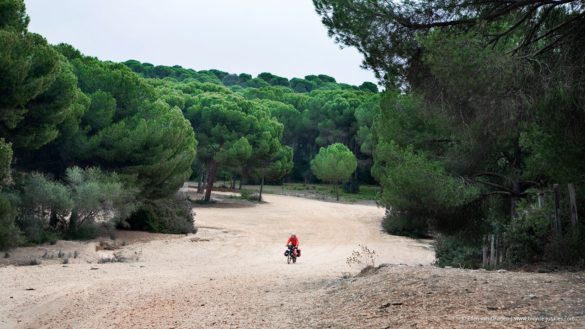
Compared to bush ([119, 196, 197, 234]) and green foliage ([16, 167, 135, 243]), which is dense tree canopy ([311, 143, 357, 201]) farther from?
green foliage ([16, 167, 135, 243])

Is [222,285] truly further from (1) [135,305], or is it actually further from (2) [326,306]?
(2) [326,306]

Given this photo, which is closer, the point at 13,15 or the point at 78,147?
the point at 13,15

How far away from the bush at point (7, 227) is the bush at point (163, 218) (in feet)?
27.0

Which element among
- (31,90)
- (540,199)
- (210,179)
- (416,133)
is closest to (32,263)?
(31,90)

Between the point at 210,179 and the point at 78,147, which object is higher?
the point at 78,147

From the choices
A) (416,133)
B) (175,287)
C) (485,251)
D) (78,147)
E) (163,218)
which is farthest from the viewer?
(163,218)

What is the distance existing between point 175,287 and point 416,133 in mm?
8552

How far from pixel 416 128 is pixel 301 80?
106533 mm

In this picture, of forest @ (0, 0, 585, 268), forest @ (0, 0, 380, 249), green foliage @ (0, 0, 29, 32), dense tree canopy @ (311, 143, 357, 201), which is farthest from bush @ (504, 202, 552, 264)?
dense tree canopy @ (311, 143, 357, 201)

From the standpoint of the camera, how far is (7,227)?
15.3 meters

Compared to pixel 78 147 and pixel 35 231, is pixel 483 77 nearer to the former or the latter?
pixel 35 231

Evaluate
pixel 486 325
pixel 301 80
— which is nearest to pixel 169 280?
pixel 486 325

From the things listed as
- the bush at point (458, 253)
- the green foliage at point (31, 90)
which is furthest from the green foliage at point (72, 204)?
the bush at point (458, 253)

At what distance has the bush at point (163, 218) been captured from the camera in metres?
25.1
